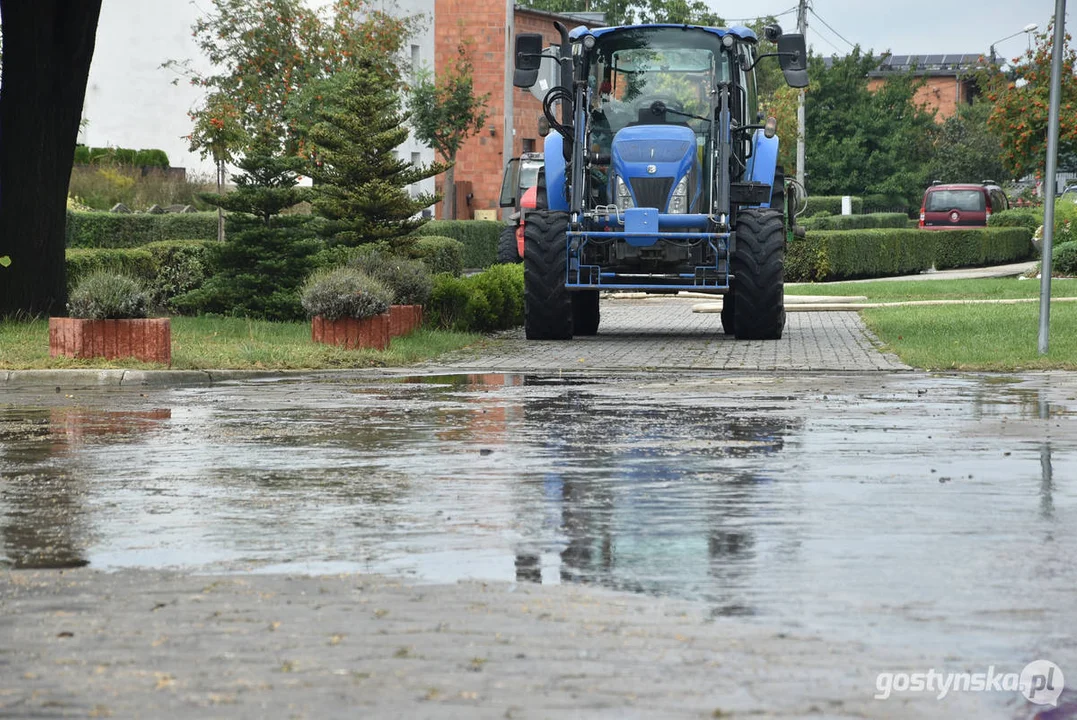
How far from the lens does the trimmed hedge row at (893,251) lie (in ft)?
134

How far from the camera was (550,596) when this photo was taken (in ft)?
21.5

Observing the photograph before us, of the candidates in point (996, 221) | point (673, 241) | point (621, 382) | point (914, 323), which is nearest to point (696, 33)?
point (673, 241)

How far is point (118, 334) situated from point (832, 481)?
9.31m

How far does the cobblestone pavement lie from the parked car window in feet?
158

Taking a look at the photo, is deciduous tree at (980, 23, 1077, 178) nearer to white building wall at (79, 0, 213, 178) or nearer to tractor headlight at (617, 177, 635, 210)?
tractor headlight at (617, 177, 635, 210)

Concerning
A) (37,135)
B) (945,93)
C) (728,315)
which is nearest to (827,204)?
(728,315)

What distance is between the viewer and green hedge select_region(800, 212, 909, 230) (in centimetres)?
5072

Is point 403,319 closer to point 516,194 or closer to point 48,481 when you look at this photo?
point 48,481

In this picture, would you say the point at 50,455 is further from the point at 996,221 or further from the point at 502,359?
the point at 996,221

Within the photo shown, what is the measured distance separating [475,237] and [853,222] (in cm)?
1285

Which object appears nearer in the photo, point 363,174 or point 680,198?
point 680,198

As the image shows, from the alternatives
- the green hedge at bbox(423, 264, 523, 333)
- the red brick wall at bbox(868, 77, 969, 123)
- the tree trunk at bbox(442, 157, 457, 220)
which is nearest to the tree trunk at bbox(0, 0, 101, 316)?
the green hedge at bbox(423, 264, 523, 333)

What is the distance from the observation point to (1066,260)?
3725 centimetres

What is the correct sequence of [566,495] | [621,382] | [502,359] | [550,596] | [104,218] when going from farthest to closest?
[104,218] < [502,359] < [621,382] < [566,495] < [550,596]
